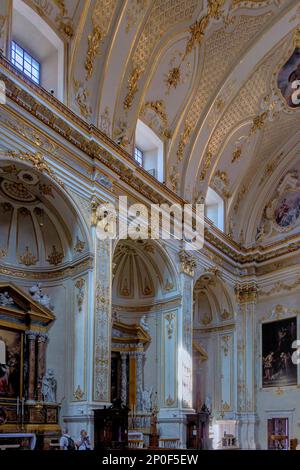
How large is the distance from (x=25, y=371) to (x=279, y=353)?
10906mm

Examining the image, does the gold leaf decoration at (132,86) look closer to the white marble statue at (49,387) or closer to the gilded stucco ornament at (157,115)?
the gilded stucco ornament at (157,115)

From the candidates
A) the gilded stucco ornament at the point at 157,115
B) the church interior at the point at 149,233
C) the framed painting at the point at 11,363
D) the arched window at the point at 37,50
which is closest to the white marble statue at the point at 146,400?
the church interior at the point at 149,233

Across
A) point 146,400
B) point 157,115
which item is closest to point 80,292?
point 146,400

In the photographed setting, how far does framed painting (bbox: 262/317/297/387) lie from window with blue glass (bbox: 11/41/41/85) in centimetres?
1295

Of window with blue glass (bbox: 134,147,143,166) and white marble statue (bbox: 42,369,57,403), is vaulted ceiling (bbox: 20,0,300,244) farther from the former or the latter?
white marble statue (bbox: 42,369,57,403)

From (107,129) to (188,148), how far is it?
4.45m

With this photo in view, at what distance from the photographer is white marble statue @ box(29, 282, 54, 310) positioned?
1406 cm

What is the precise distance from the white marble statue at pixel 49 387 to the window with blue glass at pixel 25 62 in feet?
23.5

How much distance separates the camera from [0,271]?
13.7 meters

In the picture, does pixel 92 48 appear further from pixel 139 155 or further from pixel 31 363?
pixel 31 363

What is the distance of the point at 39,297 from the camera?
14125mm

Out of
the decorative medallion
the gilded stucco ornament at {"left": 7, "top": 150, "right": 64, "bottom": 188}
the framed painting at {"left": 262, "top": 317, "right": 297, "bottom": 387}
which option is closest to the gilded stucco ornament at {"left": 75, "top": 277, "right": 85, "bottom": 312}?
the decorative medallion

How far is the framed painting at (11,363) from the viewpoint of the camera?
509 inches

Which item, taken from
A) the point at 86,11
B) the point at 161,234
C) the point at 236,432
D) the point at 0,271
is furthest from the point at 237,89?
the point at 236,432
